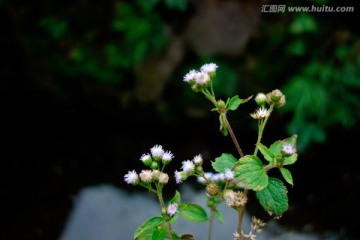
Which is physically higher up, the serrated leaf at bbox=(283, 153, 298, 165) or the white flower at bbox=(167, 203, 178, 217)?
the serrated leaf at bbox=(283, 153, 298, 165)

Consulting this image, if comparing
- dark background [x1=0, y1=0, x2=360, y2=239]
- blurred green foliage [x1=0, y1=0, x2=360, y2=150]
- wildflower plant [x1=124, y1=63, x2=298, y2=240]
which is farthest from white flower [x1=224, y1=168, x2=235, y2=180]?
blurred green foliage [x1=0, y1=0, x2=360, y2=150]

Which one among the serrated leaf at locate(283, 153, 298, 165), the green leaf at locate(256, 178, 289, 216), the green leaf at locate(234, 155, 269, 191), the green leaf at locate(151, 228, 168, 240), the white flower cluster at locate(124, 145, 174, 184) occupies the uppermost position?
the white flower cluster at locate(124, 145, 174, 184)

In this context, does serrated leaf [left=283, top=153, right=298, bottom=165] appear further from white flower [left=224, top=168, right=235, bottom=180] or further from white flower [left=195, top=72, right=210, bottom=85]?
white flower [left=195, top=72, right=210, bottom=85]

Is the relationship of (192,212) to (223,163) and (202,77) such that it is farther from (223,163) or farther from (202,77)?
(202,77)

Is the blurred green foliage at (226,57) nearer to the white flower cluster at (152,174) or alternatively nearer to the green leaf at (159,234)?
the white flower cluster at (152,174)

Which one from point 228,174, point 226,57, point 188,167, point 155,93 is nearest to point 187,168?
point 188,167

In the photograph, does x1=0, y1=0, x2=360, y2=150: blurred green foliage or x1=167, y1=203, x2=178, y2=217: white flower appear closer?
x1=167, y1=203, x2=178, y2=217: white flower

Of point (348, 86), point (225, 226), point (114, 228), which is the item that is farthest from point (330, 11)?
point (114, 228)
